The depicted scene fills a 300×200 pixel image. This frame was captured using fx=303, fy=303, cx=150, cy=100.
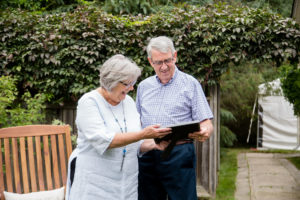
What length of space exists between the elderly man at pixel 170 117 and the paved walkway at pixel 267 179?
264 centimetres

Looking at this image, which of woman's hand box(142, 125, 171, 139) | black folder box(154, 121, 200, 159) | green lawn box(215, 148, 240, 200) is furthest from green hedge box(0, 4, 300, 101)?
woman's hand box(142, 125, 171, 139)

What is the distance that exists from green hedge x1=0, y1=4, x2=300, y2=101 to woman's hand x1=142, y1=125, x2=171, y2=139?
2339mm

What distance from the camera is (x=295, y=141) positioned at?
343 inches

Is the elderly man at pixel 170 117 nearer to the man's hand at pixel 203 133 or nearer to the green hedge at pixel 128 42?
the man's hand at pixel 203 133

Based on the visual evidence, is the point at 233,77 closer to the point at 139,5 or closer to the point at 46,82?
the point at 139,5

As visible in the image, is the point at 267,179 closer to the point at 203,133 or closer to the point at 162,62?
the point at 203,133

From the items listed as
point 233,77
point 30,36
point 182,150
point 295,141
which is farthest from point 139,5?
point 295,141

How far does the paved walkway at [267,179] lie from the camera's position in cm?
452

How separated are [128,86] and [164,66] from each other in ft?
1.53

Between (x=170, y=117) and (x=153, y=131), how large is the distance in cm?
47

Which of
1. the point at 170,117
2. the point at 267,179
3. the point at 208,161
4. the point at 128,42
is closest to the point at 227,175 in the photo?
the point at 267,179

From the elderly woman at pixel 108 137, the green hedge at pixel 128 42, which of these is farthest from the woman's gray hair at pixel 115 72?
the green hedge at pixel 128 42

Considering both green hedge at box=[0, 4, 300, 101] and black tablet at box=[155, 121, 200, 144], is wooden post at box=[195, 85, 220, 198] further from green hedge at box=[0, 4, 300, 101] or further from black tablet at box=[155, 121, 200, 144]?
black tablet at box=[155, 121, 200, 144]

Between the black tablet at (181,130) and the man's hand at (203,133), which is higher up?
the black tablet at (181,130)
